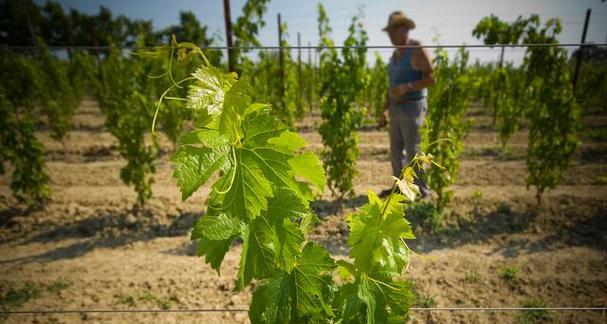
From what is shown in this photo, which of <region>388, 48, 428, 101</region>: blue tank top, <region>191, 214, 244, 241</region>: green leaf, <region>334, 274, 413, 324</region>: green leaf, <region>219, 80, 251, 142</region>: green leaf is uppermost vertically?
<region>388, 48, 428, 101</region>: blue tank top

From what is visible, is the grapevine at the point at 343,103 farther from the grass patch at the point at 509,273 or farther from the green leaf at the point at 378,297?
the green leaf at the point at 378,297

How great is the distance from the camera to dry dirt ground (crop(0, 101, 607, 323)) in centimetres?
306

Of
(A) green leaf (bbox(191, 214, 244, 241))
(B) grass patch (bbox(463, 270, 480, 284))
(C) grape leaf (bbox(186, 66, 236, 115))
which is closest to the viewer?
(C) grape leaf (bbox(186, 66, 236, 115))

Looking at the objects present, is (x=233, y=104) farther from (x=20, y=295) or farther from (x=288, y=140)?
(x=20, y=295)

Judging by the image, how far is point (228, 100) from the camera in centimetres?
92

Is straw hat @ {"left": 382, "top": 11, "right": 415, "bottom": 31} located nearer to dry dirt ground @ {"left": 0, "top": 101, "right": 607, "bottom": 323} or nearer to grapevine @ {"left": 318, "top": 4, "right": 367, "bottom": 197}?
grapevine @ {"left": 318, "top": 4, "right": 367, "bottom": 197}

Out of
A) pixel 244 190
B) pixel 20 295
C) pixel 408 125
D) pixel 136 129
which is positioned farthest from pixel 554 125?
pixel 20 295

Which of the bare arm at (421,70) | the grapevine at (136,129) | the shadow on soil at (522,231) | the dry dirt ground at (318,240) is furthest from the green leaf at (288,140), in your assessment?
the grapevine at (136,129)

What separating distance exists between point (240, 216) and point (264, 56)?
26.2 ft

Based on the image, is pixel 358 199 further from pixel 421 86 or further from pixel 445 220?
pixel 421 86

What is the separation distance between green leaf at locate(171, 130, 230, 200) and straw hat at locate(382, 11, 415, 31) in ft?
12.4

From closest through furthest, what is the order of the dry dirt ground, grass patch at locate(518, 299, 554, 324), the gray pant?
grass patch at locate(518, 299, 554, 324), the dry dirt ground, the gray pant

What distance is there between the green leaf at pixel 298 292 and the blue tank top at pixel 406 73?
137 inches

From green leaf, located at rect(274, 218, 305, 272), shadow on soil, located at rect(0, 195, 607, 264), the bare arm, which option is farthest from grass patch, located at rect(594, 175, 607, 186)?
green leaf, located at rect(274, 218, 305, 272)
